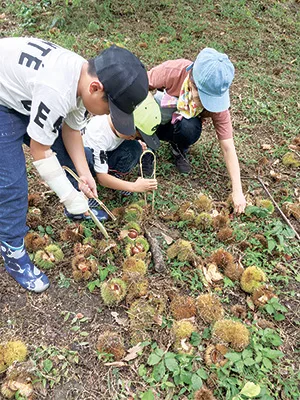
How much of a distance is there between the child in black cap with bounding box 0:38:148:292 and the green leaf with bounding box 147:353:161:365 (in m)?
0.95

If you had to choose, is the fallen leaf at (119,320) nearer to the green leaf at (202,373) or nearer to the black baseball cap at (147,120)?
the green leaf at (202,373)

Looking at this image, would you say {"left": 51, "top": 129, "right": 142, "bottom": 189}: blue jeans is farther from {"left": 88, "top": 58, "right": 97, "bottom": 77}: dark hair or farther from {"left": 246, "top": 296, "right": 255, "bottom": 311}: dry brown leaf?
{"left": 246, "top": 296, "right": 255, "bottom": 311}: dry brown leaf

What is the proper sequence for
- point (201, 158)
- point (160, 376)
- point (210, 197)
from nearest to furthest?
point (160, 376) < point (210, 197) < point (201, 158)

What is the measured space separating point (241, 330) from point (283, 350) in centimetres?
33

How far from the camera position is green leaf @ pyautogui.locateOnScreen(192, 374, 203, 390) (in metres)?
1.97

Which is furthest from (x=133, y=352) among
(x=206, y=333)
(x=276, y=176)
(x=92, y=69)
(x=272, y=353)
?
(x=276, y=176)

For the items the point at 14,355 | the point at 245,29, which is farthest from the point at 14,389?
the point at 245,29

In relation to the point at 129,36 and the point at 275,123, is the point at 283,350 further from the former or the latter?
the point at 129,36

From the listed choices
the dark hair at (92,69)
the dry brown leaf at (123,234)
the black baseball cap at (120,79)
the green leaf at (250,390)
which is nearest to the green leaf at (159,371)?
the green leaf at (250,390)

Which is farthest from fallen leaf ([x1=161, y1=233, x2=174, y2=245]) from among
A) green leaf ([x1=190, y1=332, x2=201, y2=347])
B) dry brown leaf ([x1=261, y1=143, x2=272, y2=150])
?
dry brown leaf ([x1=261, y1=143, x2=272, y2=150])

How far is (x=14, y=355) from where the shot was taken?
6.62 feet

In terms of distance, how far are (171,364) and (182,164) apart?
6.46 feet

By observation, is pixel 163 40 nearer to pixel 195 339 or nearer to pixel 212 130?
pixel 212 130

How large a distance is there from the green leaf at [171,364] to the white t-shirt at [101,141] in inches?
56.7
